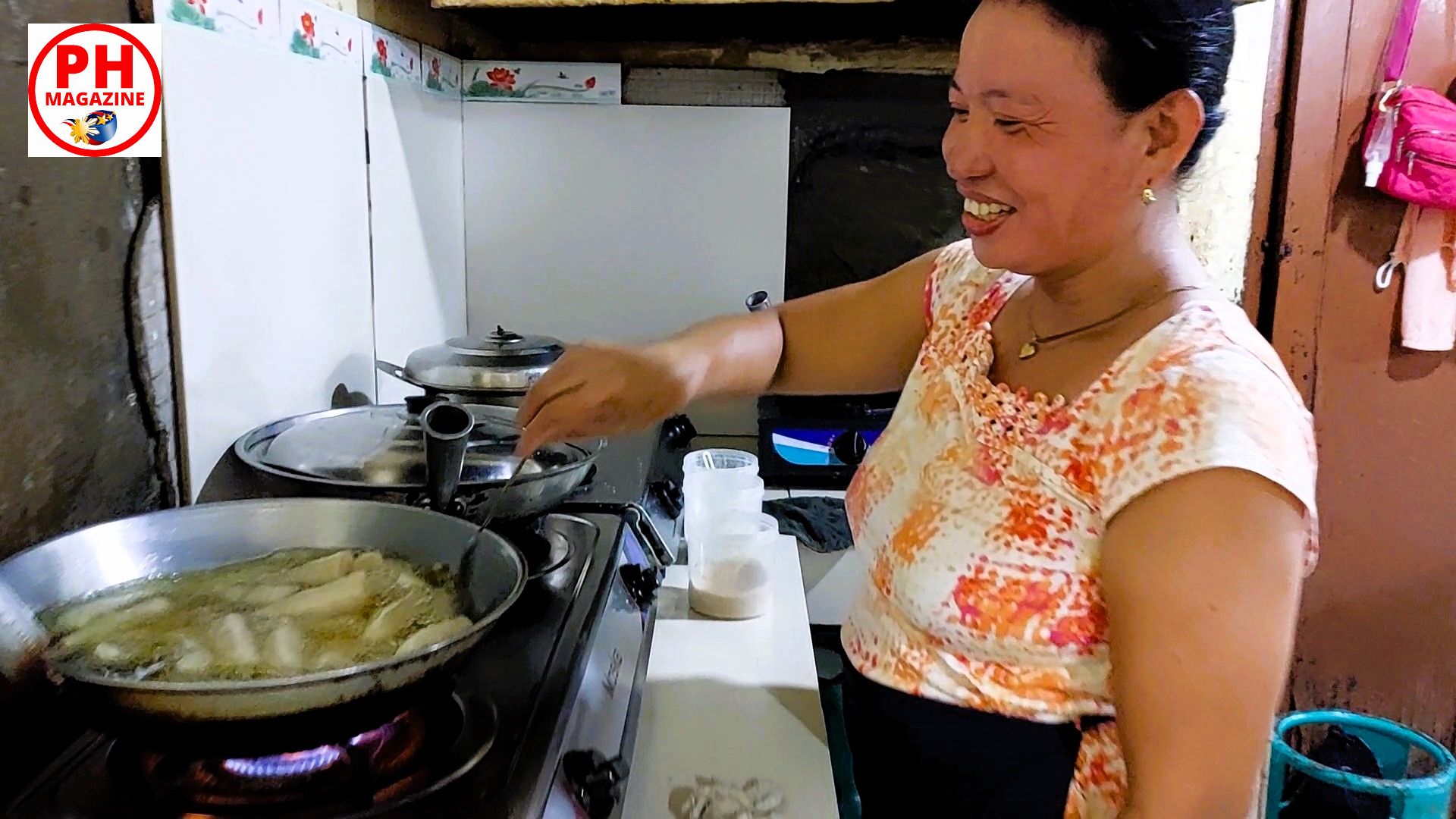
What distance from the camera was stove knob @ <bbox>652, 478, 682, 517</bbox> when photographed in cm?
146

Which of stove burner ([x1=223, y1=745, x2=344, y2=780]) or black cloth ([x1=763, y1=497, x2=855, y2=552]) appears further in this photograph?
black cloth ([x1=763, y1=497, x2=855, y2=552])

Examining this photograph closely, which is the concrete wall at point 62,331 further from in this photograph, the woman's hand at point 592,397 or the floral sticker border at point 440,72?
the floral sticker border at point 440,72

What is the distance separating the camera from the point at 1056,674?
0.88 m

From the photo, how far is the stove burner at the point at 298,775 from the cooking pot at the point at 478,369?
70 centimetres

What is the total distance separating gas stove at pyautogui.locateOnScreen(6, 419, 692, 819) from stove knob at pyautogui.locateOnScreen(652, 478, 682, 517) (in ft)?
1.24

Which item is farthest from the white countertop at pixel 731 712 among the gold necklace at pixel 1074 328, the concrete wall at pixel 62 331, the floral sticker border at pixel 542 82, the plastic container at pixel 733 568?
the floral sticker border at pixel 542 82

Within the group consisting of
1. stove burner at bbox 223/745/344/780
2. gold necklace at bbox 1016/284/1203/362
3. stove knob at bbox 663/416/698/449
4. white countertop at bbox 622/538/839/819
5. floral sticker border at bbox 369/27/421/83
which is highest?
floral sticker border at bbox 369/27/421/83

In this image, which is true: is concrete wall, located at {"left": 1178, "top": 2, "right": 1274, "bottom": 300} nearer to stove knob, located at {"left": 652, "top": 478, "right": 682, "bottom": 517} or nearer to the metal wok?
stove knob, located at {"left": 652, "top": 478, "right": 682, "bottom": 517}

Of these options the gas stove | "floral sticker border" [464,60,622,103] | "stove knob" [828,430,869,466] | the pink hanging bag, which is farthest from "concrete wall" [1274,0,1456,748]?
the gas stove

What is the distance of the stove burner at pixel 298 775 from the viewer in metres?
0.69

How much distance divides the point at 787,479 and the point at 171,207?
3.61 ft

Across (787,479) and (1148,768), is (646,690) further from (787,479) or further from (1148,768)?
(787,479)

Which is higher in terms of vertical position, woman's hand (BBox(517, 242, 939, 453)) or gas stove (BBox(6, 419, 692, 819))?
woman's hand (BBox(517, 242, 939, 453))

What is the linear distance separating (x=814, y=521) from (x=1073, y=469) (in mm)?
871
